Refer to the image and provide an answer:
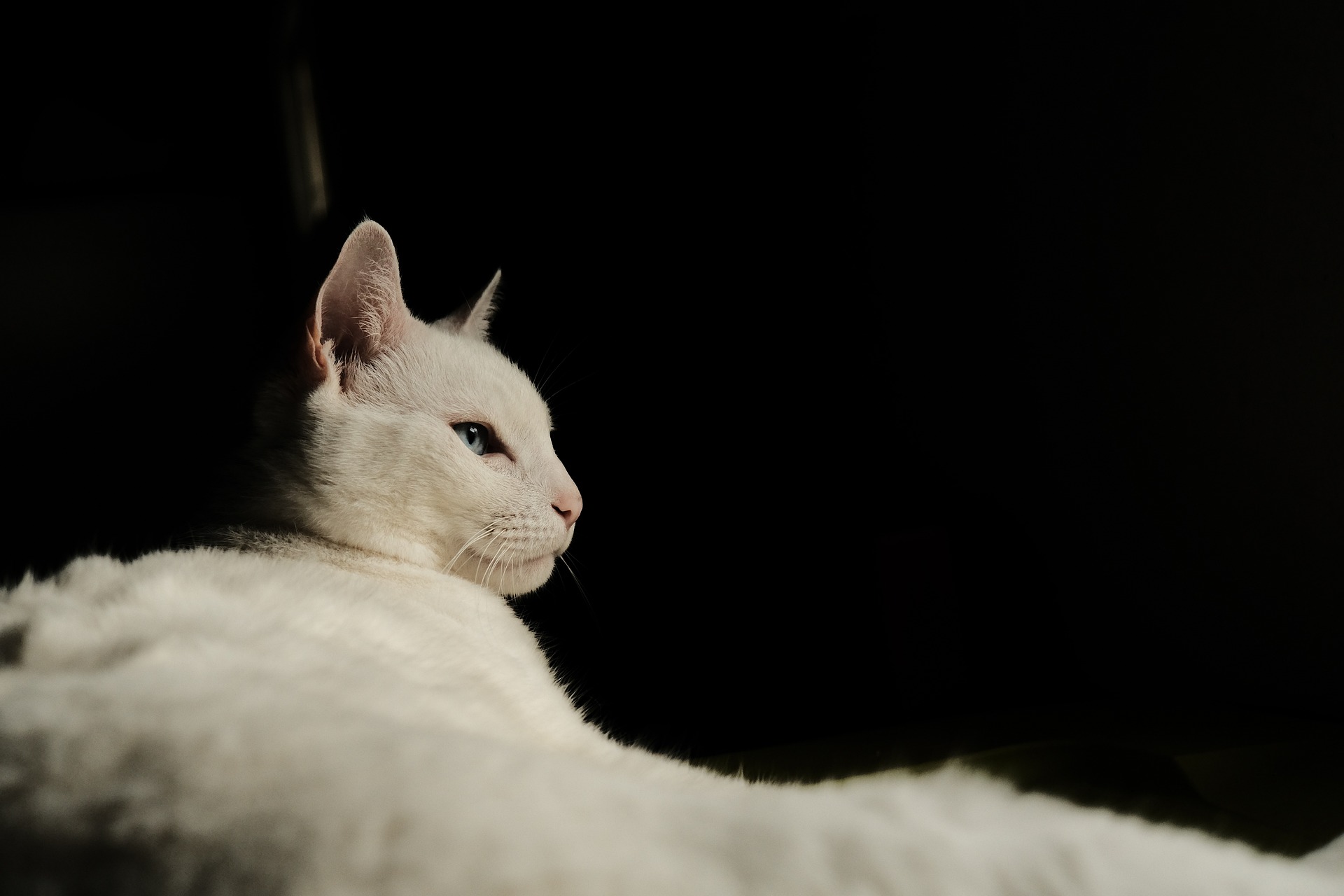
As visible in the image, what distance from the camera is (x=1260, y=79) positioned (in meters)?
1.11

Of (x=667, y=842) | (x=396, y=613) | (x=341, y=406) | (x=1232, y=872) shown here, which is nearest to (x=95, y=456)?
(x=341, y=406)

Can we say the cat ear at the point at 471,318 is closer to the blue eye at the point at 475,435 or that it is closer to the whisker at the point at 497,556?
the blue eye at the point at 475,435

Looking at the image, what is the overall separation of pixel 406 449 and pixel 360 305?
149 mm

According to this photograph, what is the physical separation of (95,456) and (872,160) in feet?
4.70

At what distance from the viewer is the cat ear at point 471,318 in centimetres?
106

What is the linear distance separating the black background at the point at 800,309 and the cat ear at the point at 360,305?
46 centimetres

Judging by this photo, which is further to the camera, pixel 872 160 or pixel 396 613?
pixel 872 160

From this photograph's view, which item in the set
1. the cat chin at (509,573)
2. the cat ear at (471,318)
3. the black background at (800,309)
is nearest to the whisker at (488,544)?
the cat chin at (509,573)

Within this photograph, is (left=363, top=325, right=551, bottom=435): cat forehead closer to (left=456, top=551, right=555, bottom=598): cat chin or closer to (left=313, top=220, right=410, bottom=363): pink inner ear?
(left=313, top=220, right=410, bottom=363): pink inner ear

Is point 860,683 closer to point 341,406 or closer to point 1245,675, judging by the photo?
point 1245,675

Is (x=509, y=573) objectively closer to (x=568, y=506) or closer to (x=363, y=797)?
A: (x=568, y=506)

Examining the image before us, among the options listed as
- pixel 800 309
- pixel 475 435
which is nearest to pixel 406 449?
pixel 475 435

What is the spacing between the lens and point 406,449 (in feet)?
2.58

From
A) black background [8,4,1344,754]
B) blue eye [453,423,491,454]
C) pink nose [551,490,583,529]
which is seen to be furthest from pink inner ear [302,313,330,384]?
black background [8,4,1344,754]
